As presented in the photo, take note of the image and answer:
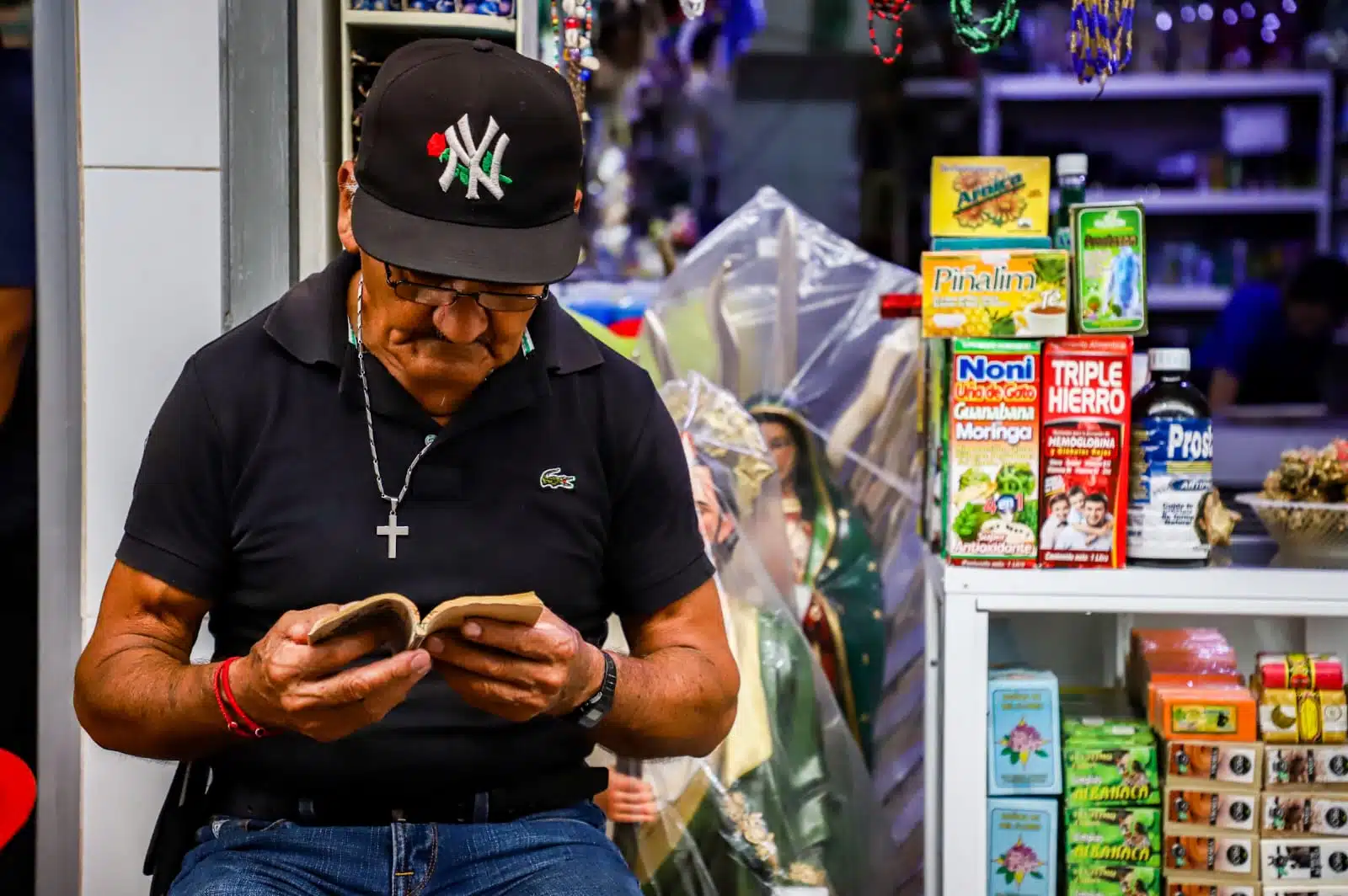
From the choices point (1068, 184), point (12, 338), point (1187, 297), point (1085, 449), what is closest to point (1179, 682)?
point (1085, 449)

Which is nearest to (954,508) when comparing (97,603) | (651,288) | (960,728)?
(960,728)

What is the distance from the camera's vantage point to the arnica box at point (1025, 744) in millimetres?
2062

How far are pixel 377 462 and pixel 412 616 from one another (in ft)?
1.14

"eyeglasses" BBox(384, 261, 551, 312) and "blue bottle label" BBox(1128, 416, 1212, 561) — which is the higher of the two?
"eyeglasses" BBox(384, 261, 551, 312)

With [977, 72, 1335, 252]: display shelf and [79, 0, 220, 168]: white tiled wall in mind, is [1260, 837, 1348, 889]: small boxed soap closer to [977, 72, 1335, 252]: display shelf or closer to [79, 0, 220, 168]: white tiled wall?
[977, 72, 1335, 252]: display shelf

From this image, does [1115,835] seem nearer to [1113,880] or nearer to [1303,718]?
[1113,880]

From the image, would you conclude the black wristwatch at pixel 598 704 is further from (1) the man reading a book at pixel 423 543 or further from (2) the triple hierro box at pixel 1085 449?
(2) the triple hierro box at pixel 1085 449

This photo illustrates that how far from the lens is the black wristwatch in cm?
140

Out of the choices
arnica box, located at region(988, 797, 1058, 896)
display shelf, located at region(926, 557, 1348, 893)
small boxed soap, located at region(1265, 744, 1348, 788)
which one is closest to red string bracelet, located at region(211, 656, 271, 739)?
display shelf, located at region(926, 557, 1348, 893)

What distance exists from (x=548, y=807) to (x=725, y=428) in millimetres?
1099

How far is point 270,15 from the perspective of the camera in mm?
2158

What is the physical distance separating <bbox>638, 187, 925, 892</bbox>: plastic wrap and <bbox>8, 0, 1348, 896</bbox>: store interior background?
245 millimetres

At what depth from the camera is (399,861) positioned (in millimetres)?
1443

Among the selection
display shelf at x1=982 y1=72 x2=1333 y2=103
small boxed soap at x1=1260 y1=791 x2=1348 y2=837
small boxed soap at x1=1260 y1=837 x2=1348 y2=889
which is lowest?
small boxed soap at x1=1260 y1=837 x2=1348 y2=889
